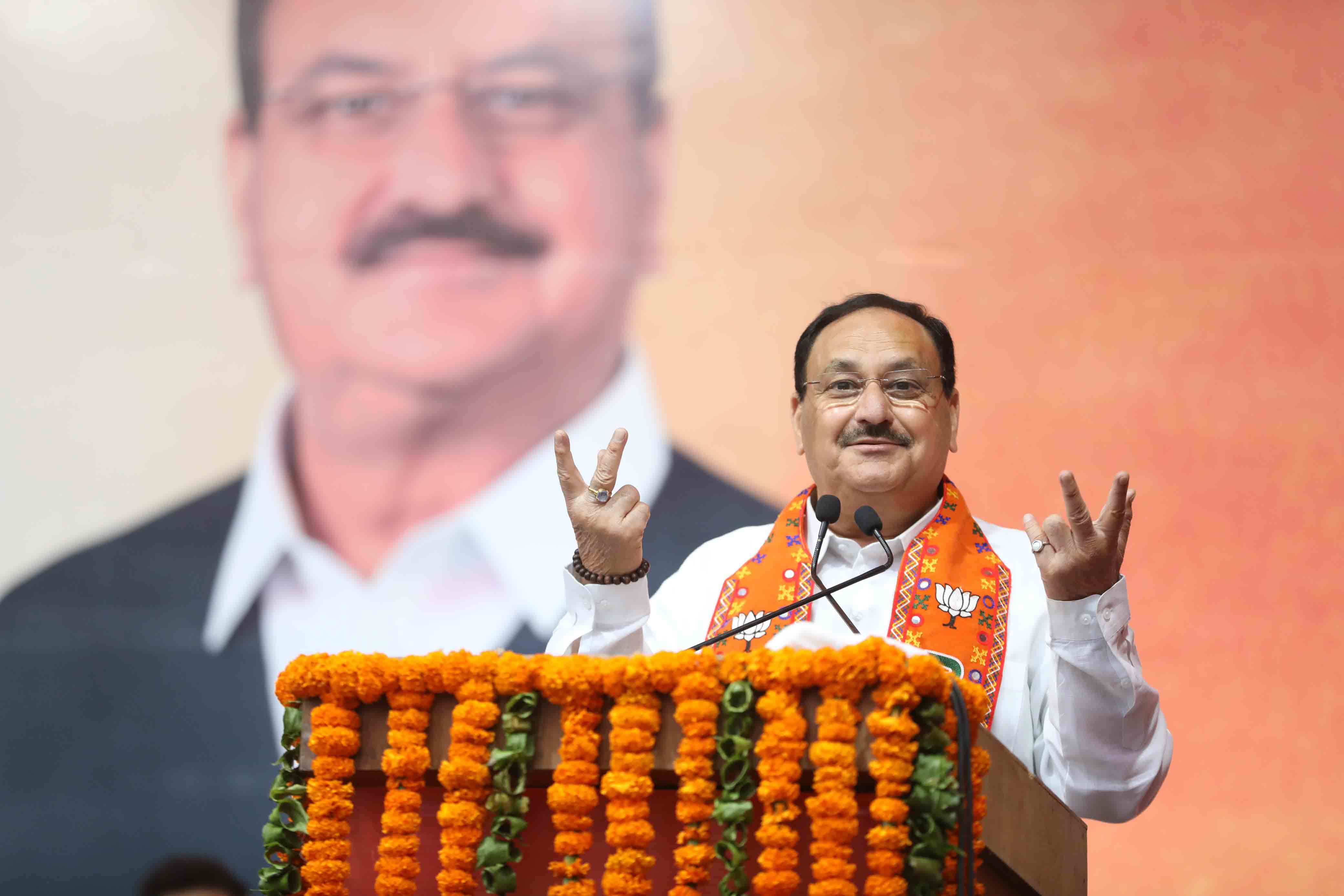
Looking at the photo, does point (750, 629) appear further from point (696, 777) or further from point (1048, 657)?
point (696, 777)

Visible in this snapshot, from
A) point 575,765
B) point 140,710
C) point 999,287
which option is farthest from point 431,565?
point 575,765

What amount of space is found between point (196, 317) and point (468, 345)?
1093 mm

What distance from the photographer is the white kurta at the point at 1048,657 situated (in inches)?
92.1

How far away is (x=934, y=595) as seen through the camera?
2.86m

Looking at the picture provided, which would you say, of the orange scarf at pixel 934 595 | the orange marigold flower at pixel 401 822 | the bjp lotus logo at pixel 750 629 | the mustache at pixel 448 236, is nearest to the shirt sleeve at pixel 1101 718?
the orange scarf at pixel 934 595

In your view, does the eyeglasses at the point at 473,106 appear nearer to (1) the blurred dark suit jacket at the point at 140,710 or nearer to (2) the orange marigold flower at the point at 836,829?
(1) the blurred dark suit jacket at the point at 140,710

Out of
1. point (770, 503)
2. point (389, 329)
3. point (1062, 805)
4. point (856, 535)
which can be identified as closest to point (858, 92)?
point (770, 503)

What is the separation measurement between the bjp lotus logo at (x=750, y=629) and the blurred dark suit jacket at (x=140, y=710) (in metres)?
1.79

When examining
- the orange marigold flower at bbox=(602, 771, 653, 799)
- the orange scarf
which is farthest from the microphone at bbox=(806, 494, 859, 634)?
the orange marigold flower at bbox=(602, 771, 653, 799)

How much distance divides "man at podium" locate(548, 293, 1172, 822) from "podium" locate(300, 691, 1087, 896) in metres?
0.41

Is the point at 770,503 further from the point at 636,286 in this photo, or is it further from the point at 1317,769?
the point at 1317,769

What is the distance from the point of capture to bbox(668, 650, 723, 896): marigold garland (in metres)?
1.74

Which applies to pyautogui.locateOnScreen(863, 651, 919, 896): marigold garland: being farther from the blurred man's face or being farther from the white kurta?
the blurred man's face

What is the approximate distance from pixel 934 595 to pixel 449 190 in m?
2.88
